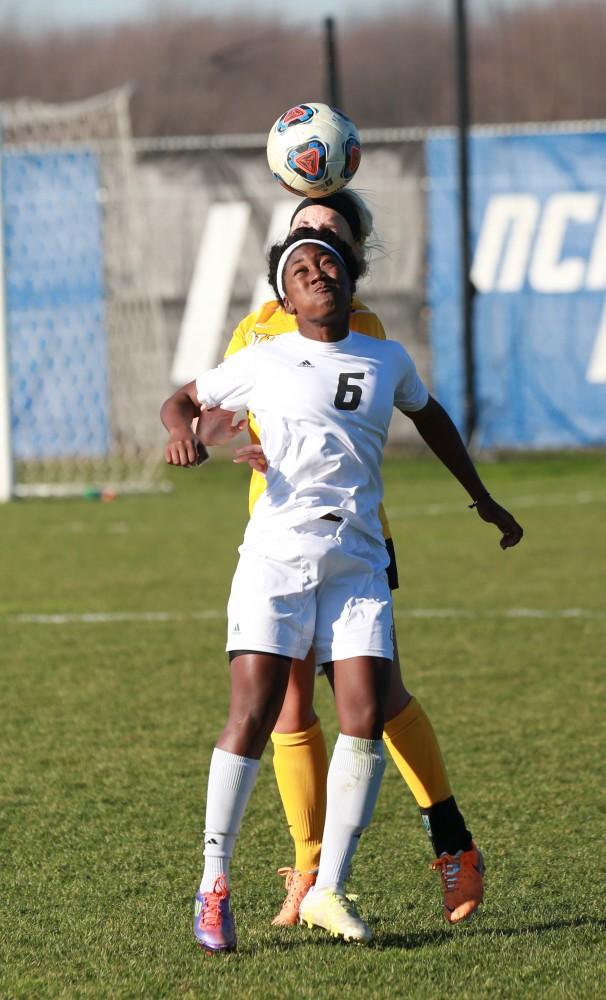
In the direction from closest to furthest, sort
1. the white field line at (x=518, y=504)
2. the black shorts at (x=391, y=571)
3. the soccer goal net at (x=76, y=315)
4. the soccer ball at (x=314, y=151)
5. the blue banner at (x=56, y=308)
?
the black shorts at (x=391, y=571)
the soccer ball at (x=314, y=151)
the white field line at (x=518, y=504)
the soccer goal net at (x=76, y=315)
the blue banner at (x=56, y=308)

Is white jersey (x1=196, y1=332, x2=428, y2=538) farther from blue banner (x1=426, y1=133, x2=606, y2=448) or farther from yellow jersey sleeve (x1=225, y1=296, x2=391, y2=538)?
blue banner (x1=426, y1=133, x2=606, y2=448)

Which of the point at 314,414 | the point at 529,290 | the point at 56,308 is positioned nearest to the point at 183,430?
the point at 314,414

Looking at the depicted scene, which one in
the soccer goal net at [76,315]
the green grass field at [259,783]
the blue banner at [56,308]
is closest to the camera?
the green grass field at [259,783]

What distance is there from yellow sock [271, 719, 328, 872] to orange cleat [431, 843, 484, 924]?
1.03ft

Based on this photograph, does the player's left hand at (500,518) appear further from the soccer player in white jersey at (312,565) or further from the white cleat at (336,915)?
the white cleat at (336,915)

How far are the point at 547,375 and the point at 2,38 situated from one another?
39801mm

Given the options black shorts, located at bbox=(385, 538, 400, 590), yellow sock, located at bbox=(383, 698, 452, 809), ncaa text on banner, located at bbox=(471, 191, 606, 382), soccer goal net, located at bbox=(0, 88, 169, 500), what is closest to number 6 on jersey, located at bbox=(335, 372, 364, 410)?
black shorts, located at bbox=(385, 538, 400, 590)

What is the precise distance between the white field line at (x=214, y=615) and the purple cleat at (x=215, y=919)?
207 inches

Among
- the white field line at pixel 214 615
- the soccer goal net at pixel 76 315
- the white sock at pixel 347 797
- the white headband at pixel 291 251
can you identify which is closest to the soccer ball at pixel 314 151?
the white headband at pixel 291 251

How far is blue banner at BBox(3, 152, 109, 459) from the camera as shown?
18.6m

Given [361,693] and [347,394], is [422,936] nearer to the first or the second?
[361,693]

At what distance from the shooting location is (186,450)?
3.94 metres

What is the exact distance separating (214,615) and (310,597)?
5456 millimetres

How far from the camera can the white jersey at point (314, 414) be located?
3984 mm
